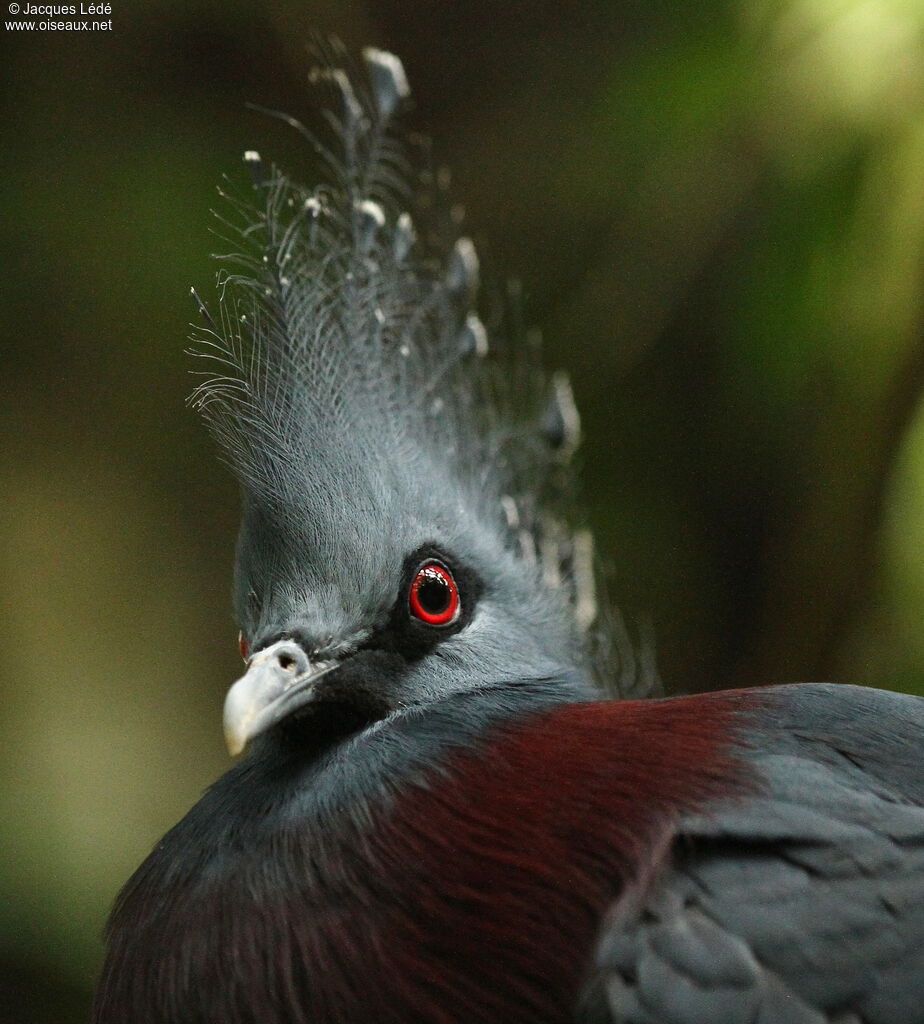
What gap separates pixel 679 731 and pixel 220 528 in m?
2.65

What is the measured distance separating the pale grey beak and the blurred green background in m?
1.63

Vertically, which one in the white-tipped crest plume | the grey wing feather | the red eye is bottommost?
the grey wing feather

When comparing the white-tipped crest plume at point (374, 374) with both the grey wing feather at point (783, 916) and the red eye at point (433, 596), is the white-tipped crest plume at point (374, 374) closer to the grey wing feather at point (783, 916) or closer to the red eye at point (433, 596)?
the red eye at point (433, 596)

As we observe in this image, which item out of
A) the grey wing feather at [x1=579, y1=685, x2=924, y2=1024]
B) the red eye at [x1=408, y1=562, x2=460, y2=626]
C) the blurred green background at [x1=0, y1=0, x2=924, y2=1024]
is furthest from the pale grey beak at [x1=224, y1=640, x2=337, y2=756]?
the blurred green background at [x1=0, y1=0, x2=924, y2=1024]

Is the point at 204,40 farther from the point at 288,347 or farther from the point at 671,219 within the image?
the point at 288,347

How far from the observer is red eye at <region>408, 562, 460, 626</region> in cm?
164

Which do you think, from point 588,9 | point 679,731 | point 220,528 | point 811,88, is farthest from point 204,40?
point 679,731

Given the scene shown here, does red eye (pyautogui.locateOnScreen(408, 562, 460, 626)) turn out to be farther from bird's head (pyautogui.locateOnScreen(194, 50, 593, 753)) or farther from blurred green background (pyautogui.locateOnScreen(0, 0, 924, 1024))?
blurred green background (pyautogui.locateOnScreen(0, 0, 924, 1024))

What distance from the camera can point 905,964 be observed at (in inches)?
47.5

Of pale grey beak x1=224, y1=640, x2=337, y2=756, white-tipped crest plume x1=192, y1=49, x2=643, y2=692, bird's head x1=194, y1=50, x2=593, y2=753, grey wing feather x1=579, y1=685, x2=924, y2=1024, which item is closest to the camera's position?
grey wing feather x1=579, y1=685, x2=924, y2=1024

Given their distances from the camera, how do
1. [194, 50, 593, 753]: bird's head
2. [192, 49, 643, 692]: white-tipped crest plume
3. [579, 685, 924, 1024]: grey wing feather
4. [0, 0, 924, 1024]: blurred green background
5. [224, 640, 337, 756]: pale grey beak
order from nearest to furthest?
1. [579, 685, 924, 1024]: grey wing feather
2. [224, 640, 337, 756]: pale grey beak
3. [194, 50, 593, 753]: bird's head
4. [192, 49, 643, 692]: white-tipped crest plume
5. [0, 0, 924, 1024]: blurred green background

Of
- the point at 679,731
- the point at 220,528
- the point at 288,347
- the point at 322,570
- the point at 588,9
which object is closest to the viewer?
the point at 679,731

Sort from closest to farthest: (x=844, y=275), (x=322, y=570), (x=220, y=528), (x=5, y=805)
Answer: (x=322, y=570)
(x=844, y=275)
(x=5, y=805)
(x=220, y=528)

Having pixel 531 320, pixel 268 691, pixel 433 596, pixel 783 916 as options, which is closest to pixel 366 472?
pixel 433 596
